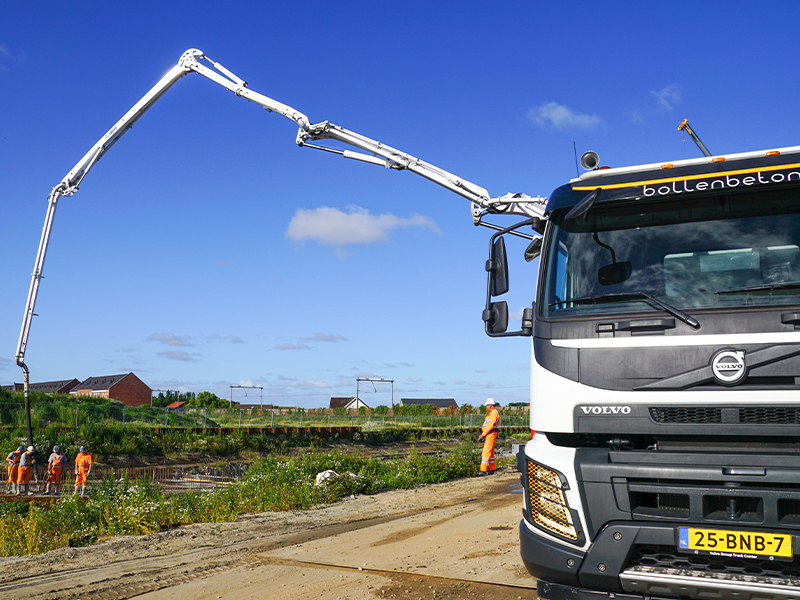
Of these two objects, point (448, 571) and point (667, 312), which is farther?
point (448, 571)

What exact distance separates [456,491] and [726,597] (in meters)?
10.6

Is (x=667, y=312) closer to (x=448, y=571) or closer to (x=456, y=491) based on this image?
(x=448, y=571)

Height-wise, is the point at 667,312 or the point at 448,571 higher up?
the point at 667,312

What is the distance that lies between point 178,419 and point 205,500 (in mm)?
26927

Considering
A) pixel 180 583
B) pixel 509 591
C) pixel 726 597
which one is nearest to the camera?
pixel 726 597

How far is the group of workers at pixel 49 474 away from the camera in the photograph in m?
19.7

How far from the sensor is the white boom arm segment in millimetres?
14797

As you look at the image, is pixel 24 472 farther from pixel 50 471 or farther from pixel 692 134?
pixel 692 134

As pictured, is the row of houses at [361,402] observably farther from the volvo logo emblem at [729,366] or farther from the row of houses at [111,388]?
the volvo logo emblem at [729,366]

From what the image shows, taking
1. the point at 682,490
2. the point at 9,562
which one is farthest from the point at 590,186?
the point at 9,562

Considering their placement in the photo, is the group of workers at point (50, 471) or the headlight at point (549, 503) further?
the group of workers at point (50, 471)

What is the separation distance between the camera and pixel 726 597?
389 cm

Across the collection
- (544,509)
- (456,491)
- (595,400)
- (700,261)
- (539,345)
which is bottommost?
(456,491)

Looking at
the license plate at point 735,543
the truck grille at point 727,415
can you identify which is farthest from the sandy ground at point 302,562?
the truck grille at point 727,415
